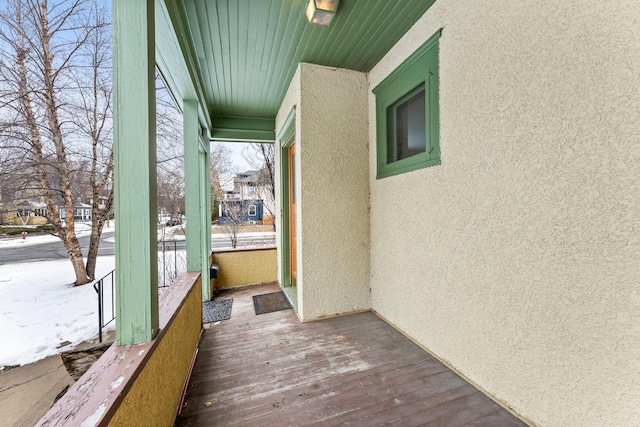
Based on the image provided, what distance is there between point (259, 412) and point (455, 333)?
56.4 inches

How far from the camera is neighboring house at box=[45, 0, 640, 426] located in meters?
1.05

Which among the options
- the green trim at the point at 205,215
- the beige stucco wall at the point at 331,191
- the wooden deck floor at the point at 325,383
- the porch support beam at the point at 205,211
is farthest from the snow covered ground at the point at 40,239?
the porch support beam at the point at 205,211

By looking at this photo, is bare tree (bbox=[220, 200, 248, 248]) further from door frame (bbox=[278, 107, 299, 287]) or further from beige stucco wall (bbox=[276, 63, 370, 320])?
beige stucco wall (bbox=[276, 63, 370, 320])

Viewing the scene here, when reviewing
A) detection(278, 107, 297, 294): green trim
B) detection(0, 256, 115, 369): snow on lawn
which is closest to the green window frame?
detection(278, 107, 297, 294): green trim

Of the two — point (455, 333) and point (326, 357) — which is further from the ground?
point (455, 333)

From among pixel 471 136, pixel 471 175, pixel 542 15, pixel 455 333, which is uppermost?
pixel 542 15

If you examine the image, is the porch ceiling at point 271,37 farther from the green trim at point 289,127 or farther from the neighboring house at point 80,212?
the neighboring house at point 80,212

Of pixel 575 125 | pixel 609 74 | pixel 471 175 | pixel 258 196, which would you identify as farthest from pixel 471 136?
pixel 258 196

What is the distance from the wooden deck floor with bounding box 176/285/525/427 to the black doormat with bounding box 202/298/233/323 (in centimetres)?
31

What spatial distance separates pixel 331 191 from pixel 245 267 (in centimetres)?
217

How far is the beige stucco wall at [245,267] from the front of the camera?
12.7 feet

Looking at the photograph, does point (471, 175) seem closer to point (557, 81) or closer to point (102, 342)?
point (557, 81)

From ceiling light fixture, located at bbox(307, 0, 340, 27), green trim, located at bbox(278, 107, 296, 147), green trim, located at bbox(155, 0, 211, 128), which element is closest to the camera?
green trim, located at bbox(155, 0, 211, 128)

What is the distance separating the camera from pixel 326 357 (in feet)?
6.47
